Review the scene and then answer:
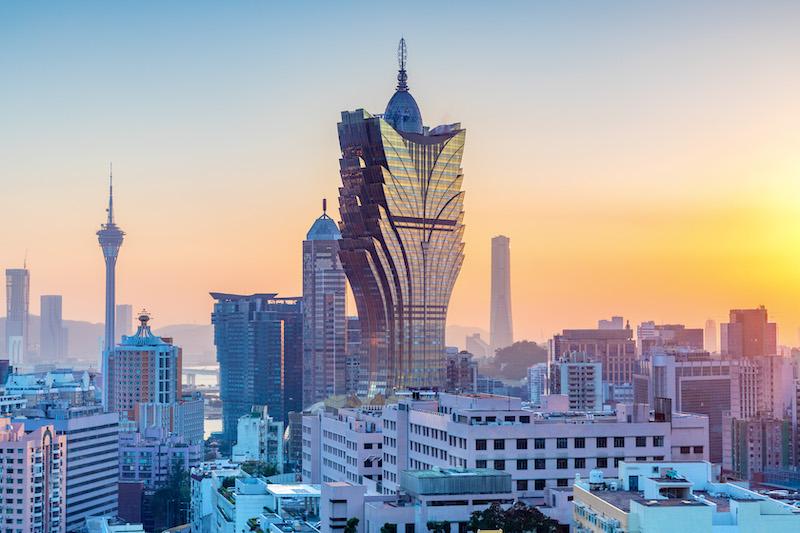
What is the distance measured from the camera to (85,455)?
161750 mm

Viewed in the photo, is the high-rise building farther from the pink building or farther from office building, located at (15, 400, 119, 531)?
the pink building

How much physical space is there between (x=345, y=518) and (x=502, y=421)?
1843 cm

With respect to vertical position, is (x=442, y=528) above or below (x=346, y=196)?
below

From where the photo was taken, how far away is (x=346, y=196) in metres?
194

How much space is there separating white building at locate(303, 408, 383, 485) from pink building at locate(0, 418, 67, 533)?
28846 mm

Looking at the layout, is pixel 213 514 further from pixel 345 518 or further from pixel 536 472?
pixel 345 518

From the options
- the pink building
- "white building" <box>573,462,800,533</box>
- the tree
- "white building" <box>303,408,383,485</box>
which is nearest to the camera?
"white building" <box>573,462,800,533</box>

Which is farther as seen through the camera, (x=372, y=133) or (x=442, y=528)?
(x=372, y=133)

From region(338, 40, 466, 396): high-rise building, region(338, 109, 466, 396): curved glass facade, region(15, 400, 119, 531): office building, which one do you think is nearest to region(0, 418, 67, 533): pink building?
region(15, 400, 119, 531): office building

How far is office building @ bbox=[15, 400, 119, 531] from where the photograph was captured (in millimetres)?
156500

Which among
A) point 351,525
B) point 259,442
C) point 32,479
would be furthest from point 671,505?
point 259,442

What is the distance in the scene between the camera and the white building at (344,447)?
350ft

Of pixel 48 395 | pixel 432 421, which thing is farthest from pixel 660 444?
pixel 48 395

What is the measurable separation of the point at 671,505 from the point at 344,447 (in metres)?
57.5
